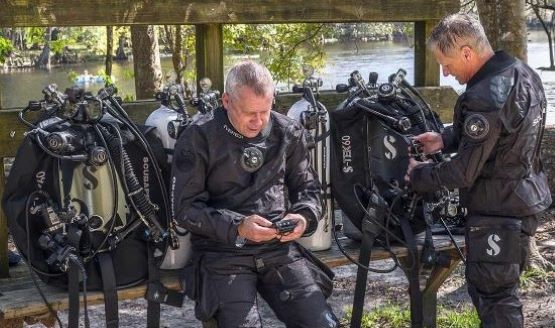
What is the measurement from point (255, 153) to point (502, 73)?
3.45ft

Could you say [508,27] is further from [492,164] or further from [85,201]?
[85,201]

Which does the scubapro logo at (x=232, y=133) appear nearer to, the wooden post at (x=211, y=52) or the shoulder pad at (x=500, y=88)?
the wooden post at (x=211, y=52)

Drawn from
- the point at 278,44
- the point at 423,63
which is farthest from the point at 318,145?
the point at 278,44

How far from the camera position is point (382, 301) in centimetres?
493

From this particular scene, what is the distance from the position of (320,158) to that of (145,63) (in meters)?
6.83

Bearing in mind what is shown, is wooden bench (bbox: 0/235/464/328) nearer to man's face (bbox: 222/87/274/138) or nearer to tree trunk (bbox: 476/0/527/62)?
man's face (bbox: 222/87/274/138)

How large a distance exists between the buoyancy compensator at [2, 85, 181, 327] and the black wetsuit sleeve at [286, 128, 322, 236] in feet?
1.73

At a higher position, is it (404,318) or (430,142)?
(430,142)

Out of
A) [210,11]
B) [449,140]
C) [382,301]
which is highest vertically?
[210,11]

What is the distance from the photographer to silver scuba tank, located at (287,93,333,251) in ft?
12.0

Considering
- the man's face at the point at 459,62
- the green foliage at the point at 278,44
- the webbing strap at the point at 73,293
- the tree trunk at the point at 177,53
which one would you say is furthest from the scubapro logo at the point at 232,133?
the tree trunk at the point at 177,53

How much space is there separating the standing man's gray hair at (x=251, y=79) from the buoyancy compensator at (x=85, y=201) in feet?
1.45

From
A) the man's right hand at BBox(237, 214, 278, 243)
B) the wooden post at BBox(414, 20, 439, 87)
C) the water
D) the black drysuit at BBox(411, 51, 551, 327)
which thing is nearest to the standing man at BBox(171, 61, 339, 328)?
the man's right hand at BBox(237, 214, 278, 243)

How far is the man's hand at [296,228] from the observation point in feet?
10.5
